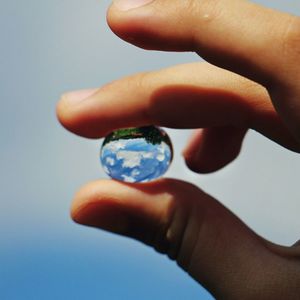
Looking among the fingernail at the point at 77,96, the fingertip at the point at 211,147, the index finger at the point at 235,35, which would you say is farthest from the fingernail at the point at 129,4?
the fingertip at the point at 211,147

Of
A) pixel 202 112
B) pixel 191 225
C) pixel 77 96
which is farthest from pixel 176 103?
pixel 191 225

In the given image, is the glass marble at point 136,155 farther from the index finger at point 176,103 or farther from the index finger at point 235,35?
the index finger at point 235,35

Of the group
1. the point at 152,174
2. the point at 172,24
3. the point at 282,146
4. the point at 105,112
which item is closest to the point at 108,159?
the point at 152,174

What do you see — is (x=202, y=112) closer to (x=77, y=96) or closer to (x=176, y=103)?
(x=176, y=103)

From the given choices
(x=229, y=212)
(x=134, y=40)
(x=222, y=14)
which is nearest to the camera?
(x=222, y=14)

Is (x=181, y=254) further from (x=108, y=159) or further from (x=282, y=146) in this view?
(x=282, y=146)

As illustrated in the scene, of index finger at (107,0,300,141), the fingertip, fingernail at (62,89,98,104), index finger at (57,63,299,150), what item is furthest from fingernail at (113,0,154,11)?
the fingertip

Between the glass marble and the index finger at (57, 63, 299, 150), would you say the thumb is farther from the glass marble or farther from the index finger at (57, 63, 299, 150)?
the index finger at (57, 63, 299, 150)
